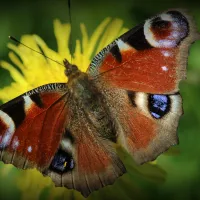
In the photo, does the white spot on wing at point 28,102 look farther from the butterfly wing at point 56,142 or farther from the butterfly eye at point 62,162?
the butterfly eye at point 62,162

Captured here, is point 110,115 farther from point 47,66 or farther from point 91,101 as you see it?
point 47,66

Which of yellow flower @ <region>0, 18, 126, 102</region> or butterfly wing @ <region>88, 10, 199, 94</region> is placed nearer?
butterfly wing @ <region>88, 10, 199, 94</region>

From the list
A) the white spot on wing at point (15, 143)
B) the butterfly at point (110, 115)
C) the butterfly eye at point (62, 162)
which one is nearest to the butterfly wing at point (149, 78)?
the butterfly at point (110, 115)

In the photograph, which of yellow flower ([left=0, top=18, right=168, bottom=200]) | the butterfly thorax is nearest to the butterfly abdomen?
the butterfly thorax

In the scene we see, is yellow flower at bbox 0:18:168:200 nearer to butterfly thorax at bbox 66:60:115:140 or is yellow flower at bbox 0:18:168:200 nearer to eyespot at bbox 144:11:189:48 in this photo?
butterfly thorax at bbox 66:60:115:140

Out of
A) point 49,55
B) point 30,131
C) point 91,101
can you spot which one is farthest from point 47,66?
point 30,131

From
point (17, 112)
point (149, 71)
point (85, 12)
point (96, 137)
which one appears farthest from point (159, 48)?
point (85, 12)

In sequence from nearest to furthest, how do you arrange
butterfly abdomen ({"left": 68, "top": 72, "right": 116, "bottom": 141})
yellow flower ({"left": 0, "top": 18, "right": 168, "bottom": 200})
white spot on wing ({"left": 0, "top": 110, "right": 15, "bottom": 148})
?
white spot on wing ({"left": 0, "top": 110, "right": 15, "bottom": 148}), butterfly abdomen ({"left": 68, "top": 72, "right": 116, "bottom": 141}), yellow flower ({"left": 0, "top": 18, "right": 168, "bottom": 200})
